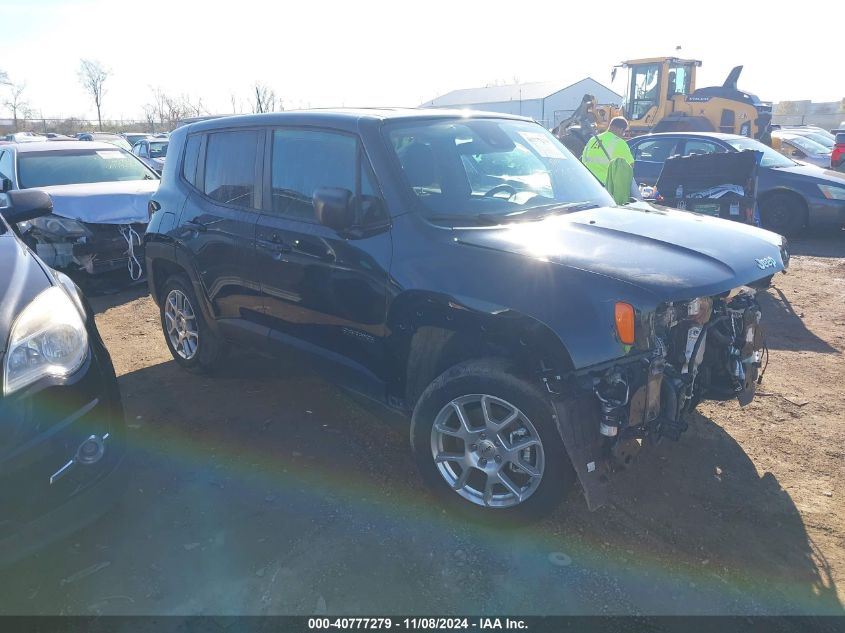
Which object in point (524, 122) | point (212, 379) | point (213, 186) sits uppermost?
point (524, 122)

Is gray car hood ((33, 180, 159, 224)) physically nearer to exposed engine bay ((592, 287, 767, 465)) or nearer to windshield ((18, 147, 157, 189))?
windshield ((18, 147, 157, 189))

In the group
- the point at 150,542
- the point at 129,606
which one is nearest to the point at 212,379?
the point at 150,542

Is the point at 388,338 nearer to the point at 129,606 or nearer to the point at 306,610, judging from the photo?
the point at 306,610

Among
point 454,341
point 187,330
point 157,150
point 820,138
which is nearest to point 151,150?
point 157,150

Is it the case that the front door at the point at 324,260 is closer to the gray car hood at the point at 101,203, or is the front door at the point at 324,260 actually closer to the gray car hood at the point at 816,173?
the gray car hood at the point at 101,203

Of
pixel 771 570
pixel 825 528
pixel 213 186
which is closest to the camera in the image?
pixel 771 570

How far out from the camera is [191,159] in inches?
189

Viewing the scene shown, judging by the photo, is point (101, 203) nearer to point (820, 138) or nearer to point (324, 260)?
point (324, 260)

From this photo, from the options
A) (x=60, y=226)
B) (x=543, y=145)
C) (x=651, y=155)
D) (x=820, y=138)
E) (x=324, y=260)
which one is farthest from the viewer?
(x=820, y=138)

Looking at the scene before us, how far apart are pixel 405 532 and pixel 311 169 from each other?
2.16 m

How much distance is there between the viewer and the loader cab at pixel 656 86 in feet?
59.1

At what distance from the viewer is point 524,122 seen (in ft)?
14.5

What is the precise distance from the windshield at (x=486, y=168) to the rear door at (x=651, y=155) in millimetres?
7305

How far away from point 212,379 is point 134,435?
98 cm
